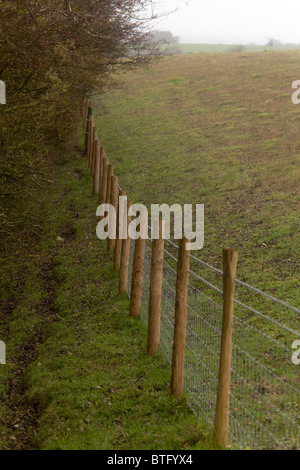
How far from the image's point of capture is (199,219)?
15.2 meters

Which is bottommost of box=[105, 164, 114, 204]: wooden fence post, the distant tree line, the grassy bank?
the grassy bank

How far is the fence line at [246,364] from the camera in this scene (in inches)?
219

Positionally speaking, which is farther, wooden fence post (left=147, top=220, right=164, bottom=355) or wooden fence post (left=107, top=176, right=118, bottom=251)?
wooden fence post (left=107, top=176, right=118, bottom=251)

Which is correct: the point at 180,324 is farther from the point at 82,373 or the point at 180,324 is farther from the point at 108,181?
the point at 108,181

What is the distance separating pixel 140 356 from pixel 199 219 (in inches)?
296

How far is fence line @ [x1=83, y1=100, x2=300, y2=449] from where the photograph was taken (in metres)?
5.57

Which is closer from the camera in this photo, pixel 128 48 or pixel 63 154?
pixel 128 48

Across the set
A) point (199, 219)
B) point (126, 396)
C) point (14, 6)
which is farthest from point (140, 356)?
point (199, 219)

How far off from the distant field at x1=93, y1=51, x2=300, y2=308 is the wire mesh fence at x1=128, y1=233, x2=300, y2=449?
0.94 m

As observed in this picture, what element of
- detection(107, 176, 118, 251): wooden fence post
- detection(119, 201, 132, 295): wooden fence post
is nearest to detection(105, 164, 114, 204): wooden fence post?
detection(107, 176, 118, 251): wooden fence post

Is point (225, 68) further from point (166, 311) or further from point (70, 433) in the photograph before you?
point (70, 433)

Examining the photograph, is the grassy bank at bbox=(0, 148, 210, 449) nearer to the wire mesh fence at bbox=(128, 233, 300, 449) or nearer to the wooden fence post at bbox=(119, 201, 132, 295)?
the wooden fence post at bbox=(119, 201, 132, 295)

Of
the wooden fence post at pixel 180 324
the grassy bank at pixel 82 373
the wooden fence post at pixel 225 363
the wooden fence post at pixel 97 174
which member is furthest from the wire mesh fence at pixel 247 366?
the wooden fence post at pixel 97 174

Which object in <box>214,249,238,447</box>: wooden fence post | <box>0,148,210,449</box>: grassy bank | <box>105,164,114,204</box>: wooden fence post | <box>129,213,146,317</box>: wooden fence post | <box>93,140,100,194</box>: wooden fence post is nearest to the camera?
<box>214,249,238,447</box>: wooden fence post
